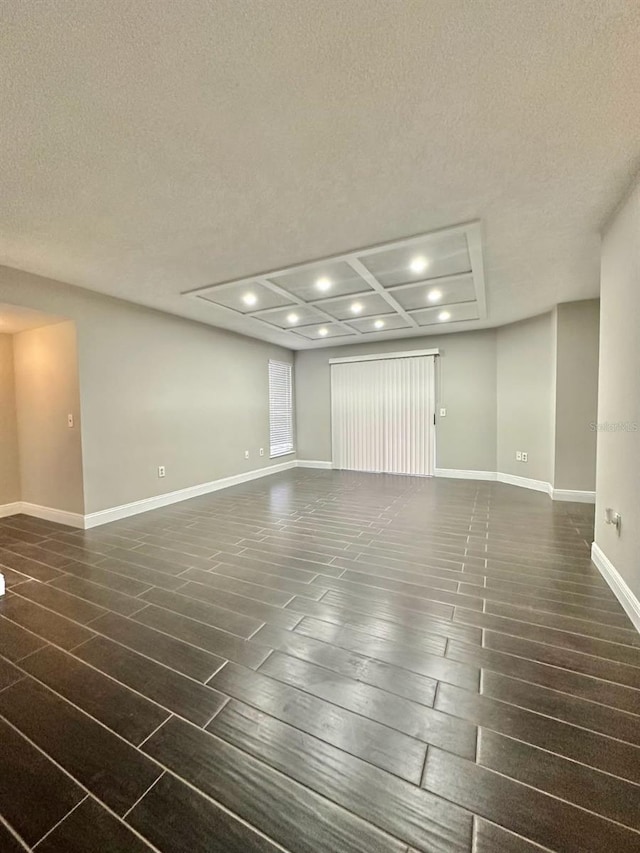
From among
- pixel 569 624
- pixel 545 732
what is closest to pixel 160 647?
pixel 545 732

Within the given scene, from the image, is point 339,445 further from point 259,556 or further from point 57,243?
point 57,243

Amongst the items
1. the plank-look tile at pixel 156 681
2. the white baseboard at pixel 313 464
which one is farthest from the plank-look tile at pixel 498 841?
the white baseboard at pixel 313 464

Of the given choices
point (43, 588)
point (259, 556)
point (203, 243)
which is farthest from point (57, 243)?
point (259, 556)

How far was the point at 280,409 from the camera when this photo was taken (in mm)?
7039

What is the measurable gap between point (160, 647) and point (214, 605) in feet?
1.36

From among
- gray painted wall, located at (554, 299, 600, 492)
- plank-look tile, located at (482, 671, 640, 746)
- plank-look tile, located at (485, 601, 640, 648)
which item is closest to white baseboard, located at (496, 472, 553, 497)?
gray painted wall, located at (554, 299, 600, 492)

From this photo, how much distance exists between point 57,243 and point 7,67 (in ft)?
5.28

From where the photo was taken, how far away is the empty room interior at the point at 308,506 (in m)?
1.15

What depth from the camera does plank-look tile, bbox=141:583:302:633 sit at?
81.0 inches

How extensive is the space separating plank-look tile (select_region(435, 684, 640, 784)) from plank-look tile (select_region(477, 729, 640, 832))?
3 cm

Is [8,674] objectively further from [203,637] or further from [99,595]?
[203,637]

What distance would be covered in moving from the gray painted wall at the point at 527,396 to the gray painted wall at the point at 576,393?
18 cm

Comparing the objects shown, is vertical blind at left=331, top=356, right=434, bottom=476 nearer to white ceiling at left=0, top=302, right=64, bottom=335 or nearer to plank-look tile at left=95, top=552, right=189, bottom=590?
white ceiling at left=0, top=302, right=64, bottom=335

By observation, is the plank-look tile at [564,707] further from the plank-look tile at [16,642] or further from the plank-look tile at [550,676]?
the plank-look tile at [16,642]
